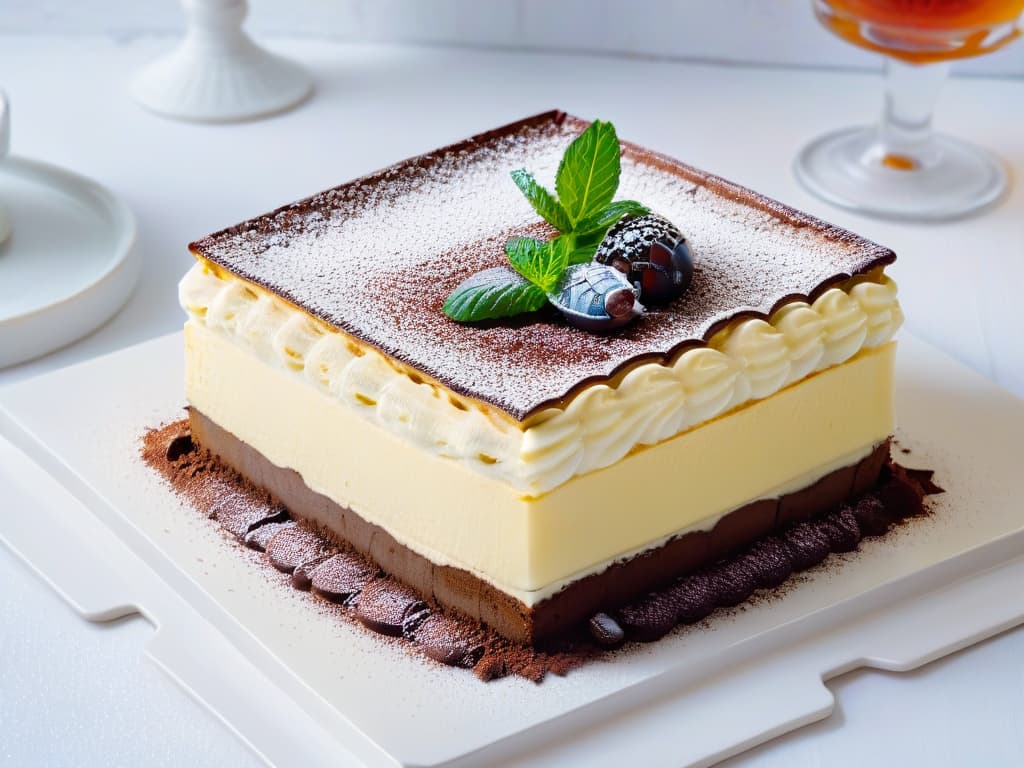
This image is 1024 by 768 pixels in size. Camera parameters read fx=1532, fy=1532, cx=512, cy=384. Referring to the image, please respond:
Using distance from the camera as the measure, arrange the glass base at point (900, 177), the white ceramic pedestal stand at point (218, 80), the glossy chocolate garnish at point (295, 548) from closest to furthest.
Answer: the glossy chocolate garnish at point (295, 548), the glass base at point (900, 177), the white ceramic pedestal stand at point (218, 80)

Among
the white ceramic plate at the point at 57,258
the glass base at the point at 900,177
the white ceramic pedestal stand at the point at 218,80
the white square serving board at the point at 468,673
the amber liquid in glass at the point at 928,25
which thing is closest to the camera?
the white square serving board at the point at 468,673

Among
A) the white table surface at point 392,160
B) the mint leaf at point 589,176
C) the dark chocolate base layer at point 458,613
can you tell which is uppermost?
the mint leaf at point 589,176

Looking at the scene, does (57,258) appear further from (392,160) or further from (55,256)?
(392,160)

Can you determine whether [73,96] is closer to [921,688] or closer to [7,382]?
[7,382]

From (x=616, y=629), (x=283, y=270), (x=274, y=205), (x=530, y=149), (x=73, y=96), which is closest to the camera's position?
(x=616, y=629)

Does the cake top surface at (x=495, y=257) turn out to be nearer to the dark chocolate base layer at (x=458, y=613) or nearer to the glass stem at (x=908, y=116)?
the dark chocolate base layer at (x=458, y=613)

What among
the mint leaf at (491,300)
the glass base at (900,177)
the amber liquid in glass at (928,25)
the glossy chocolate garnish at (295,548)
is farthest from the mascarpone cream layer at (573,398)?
the glass base at (900,177)

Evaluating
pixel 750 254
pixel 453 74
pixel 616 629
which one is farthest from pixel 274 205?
pixel 616 629
